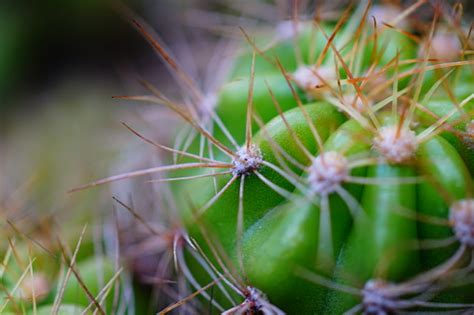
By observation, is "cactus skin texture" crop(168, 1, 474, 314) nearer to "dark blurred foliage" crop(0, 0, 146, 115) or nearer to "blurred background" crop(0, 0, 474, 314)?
"blurred background" crop(0, 0, 474, 314)

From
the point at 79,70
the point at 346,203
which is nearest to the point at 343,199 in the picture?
the point at 346,203

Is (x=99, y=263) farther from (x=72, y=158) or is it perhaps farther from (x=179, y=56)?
(x=179, y=56)

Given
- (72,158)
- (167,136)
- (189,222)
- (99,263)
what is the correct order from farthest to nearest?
(72,158)
(167,136)
(99,263)
(189,222)

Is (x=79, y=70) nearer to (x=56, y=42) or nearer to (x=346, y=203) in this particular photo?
(x=56, y=42)

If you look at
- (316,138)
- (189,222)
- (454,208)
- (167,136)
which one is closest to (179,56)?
(167,136)

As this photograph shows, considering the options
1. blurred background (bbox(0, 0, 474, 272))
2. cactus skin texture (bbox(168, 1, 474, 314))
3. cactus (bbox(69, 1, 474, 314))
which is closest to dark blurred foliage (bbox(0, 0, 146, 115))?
blurred background (bbox(0, 0, 474, 272))

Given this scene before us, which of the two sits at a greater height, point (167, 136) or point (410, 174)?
point (167, 136)

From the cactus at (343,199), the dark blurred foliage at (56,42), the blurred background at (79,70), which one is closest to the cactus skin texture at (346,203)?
the cactus at (343,199)

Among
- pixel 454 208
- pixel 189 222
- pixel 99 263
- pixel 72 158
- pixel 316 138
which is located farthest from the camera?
pixel 72 158
